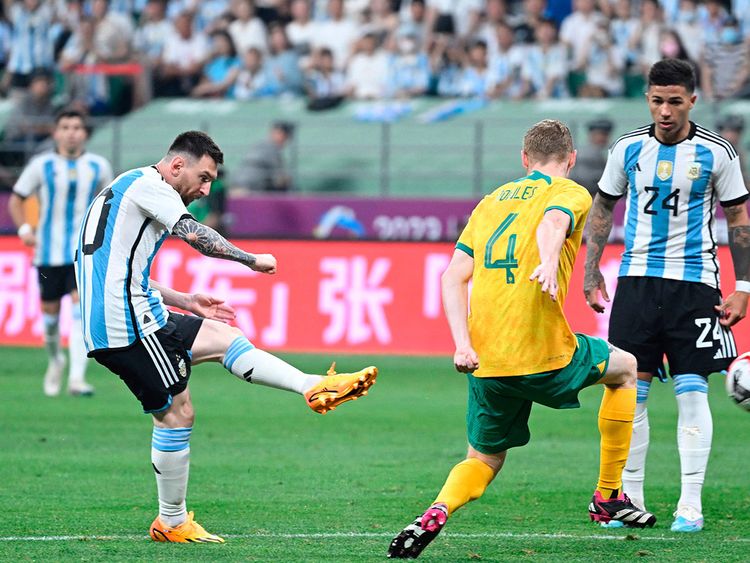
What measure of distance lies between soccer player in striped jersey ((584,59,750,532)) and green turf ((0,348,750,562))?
2.11ft

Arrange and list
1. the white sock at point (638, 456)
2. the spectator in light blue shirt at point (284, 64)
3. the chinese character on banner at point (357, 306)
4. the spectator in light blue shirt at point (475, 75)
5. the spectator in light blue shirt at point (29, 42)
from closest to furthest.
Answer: the white sock at point (638, 456) < the chinese character on banner at point (357, 306) < the spectator in light blue shirt at point (475, 75) < the spectator in light blue shirt at point (284, 64) < the spectator in light blue shirt at point (29, 42)

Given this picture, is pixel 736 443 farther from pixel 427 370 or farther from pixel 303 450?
pixel 427 370

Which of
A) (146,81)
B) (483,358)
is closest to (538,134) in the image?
(483,358)

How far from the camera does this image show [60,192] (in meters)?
12.8

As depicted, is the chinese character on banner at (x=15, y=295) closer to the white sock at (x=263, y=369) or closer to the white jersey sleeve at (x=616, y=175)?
the white sock at (x=263, y=369)

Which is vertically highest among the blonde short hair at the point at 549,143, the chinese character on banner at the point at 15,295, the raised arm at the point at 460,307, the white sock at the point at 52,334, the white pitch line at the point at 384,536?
the blonde short hair at the point at 549,143

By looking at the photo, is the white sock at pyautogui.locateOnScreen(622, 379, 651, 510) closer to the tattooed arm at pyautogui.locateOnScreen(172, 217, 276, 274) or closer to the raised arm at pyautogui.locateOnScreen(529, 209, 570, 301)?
the raised arm at pyautogui.locateOnScreen(529, 209, 570, 301)

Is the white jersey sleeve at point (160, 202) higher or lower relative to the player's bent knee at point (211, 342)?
higher

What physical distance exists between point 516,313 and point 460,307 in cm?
26

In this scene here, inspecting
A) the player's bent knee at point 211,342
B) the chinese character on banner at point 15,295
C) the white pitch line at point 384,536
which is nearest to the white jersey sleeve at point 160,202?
the player's bent knee at point 211,342

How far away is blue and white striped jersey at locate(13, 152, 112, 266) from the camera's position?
12.7 metres

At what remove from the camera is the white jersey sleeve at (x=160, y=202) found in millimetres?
6312

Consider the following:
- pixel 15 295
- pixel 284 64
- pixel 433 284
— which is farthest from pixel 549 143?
pixel 284 64

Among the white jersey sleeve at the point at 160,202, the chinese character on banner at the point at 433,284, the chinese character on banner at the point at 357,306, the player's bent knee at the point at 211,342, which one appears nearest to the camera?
the white jersey sleeve at the point at 160,202
